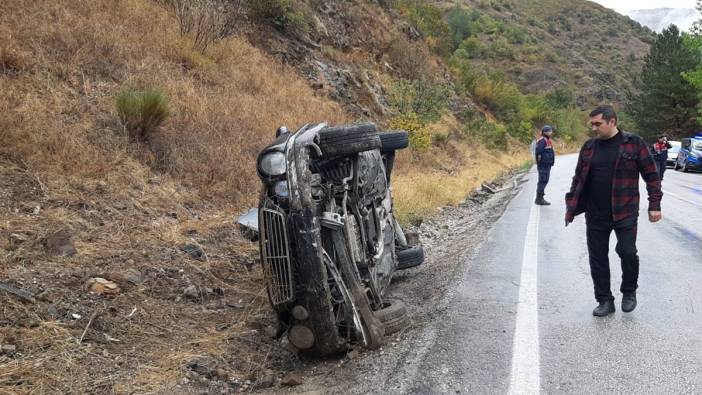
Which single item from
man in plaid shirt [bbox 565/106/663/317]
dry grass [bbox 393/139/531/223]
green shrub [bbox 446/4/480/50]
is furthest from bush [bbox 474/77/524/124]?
man in plaid shirt [bbox 565/106/663/317]

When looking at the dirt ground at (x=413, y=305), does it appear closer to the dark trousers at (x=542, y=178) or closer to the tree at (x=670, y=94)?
the dark trousers at (x=542, y=178)

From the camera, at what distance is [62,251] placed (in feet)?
16.6

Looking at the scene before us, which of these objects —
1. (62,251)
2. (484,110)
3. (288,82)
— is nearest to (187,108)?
(62,251)

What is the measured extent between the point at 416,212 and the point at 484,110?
33.0 metres

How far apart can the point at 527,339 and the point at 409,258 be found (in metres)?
2.08

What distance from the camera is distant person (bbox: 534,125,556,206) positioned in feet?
43.3

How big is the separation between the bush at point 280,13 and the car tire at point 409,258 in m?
14.9

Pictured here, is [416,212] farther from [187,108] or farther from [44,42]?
[44,42]

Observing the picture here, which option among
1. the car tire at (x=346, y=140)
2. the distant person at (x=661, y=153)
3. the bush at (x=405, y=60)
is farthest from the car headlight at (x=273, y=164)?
the bush at (x=405, y=60)

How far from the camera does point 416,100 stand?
72.4 ft

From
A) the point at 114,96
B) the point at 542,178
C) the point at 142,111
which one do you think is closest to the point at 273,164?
the point at 142,111

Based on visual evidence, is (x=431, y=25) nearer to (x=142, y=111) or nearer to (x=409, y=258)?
(x=142, y=111)

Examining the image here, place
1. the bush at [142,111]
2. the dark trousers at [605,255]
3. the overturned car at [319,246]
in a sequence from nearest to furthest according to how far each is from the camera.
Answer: the overturned car at [319,246], the dark trousers at [605,255], the bush at [142,111]

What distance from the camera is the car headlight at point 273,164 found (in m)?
3.82
